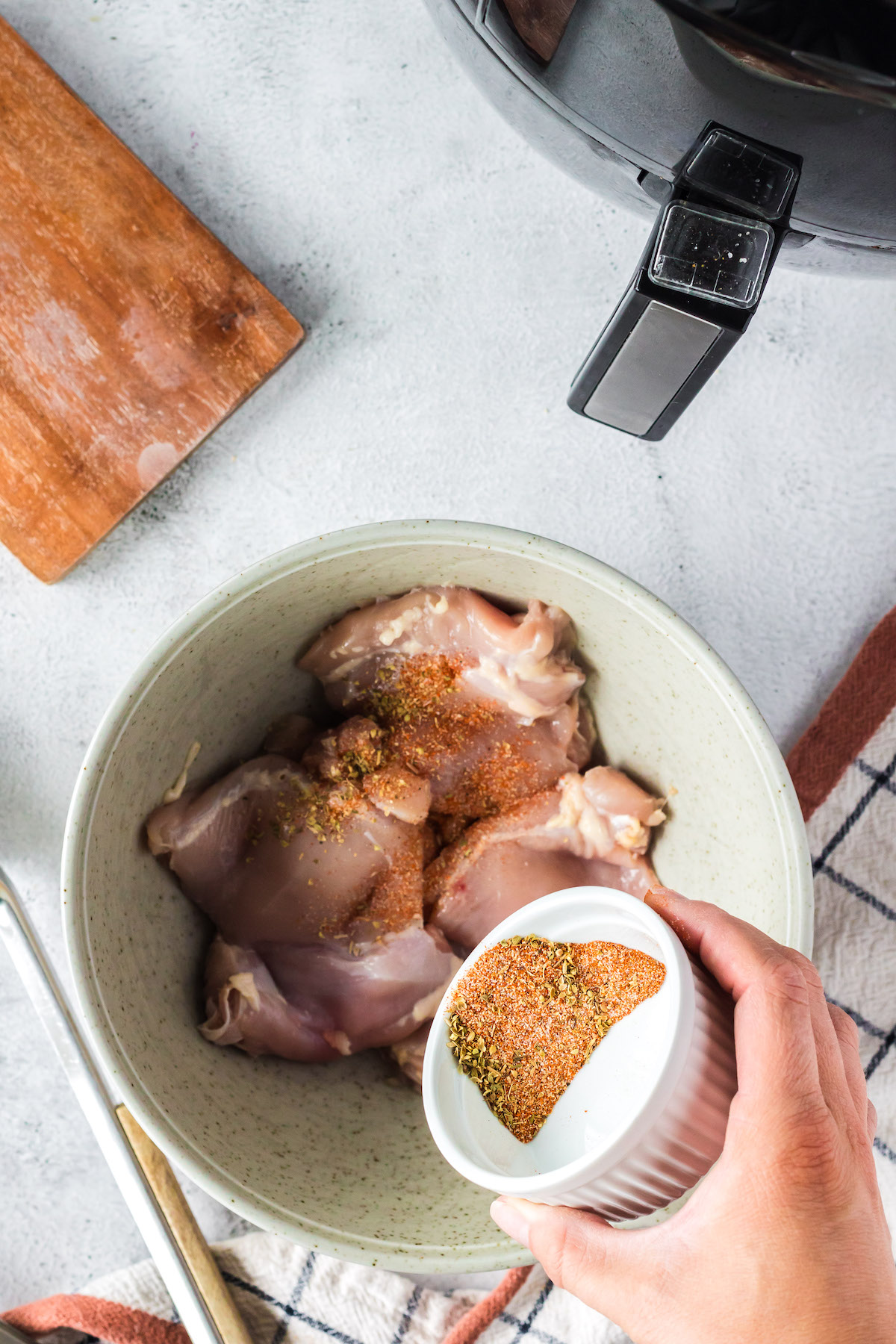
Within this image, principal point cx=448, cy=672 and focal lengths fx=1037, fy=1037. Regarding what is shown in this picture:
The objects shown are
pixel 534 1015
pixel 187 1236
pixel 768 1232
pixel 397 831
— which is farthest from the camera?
pixel 187 1236

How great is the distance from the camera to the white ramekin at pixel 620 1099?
0.57 m

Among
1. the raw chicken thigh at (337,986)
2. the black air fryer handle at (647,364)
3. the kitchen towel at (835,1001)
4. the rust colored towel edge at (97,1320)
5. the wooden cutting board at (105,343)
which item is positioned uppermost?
the wooden cutting board at (105,343)

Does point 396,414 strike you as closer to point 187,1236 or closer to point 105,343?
point 105,343

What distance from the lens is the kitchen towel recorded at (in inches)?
38.4

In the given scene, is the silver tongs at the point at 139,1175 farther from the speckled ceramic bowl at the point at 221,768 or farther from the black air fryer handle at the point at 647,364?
the black air fryer handle at the point at 647,364

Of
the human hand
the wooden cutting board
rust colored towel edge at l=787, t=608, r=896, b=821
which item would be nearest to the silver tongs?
the wooden cutting board

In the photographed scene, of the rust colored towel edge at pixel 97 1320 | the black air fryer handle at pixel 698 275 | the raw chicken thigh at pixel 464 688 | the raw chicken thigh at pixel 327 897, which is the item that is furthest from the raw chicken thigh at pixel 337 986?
the black air fryer handle at pixel 698 275

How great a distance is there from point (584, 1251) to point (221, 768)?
456mm

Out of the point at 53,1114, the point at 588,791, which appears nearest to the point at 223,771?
the point at 588,791

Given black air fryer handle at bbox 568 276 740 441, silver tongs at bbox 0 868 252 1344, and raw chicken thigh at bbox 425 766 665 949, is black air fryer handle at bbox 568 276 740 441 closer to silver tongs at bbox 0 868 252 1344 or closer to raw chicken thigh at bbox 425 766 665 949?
raw chicken thigh at bbox 425 766 665 949

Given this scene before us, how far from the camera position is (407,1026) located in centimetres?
84

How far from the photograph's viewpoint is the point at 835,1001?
974 mm

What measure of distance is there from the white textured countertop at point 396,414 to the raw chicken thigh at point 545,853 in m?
0.24

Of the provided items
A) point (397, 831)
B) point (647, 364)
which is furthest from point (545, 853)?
point (647, 364)
